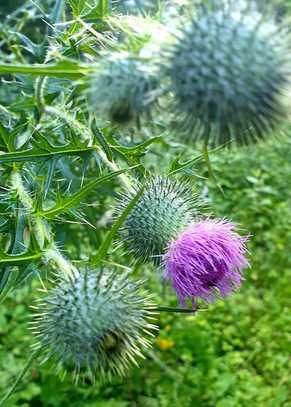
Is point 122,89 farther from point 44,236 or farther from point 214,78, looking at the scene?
point 44,236

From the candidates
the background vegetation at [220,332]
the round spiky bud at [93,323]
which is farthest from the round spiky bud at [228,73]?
the background vegetation at [220,332]

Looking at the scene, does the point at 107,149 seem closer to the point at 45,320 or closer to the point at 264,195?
the point at 45,320

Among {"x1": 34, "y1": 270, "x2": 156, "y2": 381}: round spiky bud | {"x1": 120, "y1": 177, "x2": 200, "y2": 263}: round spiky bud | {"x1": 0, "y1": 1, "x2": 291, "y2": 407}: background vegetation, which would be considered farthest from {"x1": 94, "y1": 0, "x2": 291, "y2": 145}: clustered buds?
{"x1": 0, "y1": 1, "x2": 291, "y2": 407}: background vegetation

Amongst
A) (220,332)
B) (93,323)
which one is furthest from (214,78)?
(220,332)

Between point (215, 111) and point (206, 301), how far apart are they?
101cm

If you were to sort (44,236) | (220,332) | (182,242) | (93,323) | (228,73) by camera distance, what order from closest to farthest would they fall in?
1. (228,73)
2. (93,323)
3. (44,236)
4. (182,242)
5. (220,332)

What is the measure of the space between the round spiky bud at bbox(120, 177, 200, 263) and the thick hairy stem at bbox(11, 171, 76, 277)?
279mm

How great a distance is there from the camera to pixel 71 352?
1965 mm

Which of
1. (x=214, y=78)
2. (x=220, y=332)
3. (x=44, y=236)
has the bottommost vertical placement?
(x=220, y=332)

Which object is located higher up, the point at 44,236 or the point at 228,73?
the point at 228,73

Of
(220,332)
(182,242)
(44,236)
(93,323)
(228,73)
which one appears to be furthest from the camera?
(220,332)

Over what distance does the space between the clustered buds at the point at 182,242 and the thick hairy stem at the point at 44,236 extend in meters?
0.30

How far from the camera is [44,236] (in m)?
2.13

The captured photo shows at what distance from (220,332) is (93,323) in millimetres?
3121
